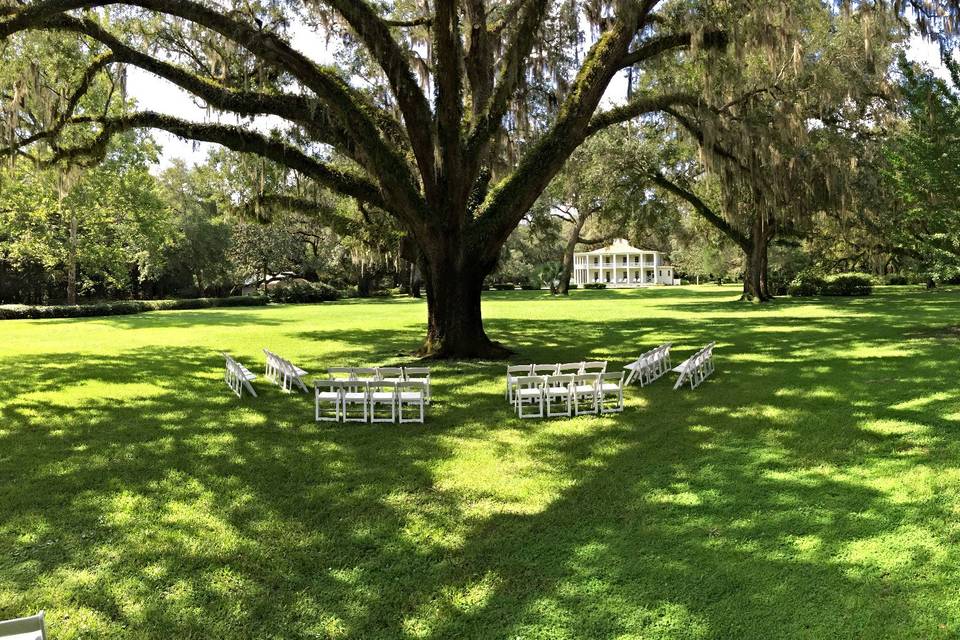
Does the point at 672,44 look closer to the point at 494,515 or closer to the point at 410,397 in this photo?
the point at 410,397

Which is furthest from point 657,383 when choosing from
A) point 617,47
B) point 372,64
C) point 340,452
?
point 372,64

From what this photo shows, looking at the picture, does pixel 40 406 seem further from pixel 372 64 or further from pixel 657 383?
pixel 372 64

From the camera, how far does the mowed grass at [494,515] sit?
11.3 feet

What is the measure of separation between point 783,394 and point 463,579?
6485 mm

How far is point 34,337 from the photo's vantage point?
19.8 metres

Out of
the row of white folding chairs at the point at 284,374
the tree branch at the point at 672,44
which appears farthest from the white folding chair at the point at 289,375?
the tree branch at the point at 672,44

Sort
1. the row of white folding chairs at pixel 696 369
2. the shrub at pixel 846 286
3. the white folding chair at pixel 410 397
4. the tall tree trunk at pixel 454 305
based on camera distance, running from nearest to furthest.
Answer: the white folding chair at pixel 410 397 < the row of white folding chairs at pixel 696 369 < the tall tree trunk at pixel 454 305 < the shrub at pixel 846 286

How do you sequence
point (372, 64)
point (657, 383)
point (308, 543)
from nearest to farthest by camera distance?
point (308, 543)
point (657, 383)
point (372, 64)

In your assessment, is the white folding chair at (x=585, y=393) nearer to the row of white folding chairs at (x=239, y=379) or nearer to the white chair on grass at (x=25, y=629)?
the row of white folding chairs at (x=239, y=379)

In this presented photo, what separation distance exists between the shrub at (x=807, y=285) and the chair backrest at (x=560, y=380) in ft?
115

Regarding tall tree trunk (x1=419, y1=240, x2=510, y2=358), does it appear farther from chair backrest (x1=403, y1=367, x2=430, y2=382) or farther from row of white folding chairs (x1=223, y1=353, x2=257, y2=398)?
row of white folding chairs (x1=223, y1=353, x2=257, y2=398)

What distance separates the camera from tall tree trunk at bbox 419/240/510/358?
497 inches

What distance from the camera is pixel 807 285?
38844mm

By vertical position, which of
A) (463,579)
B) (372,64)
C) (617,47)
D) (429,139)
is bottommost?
(463,579)
